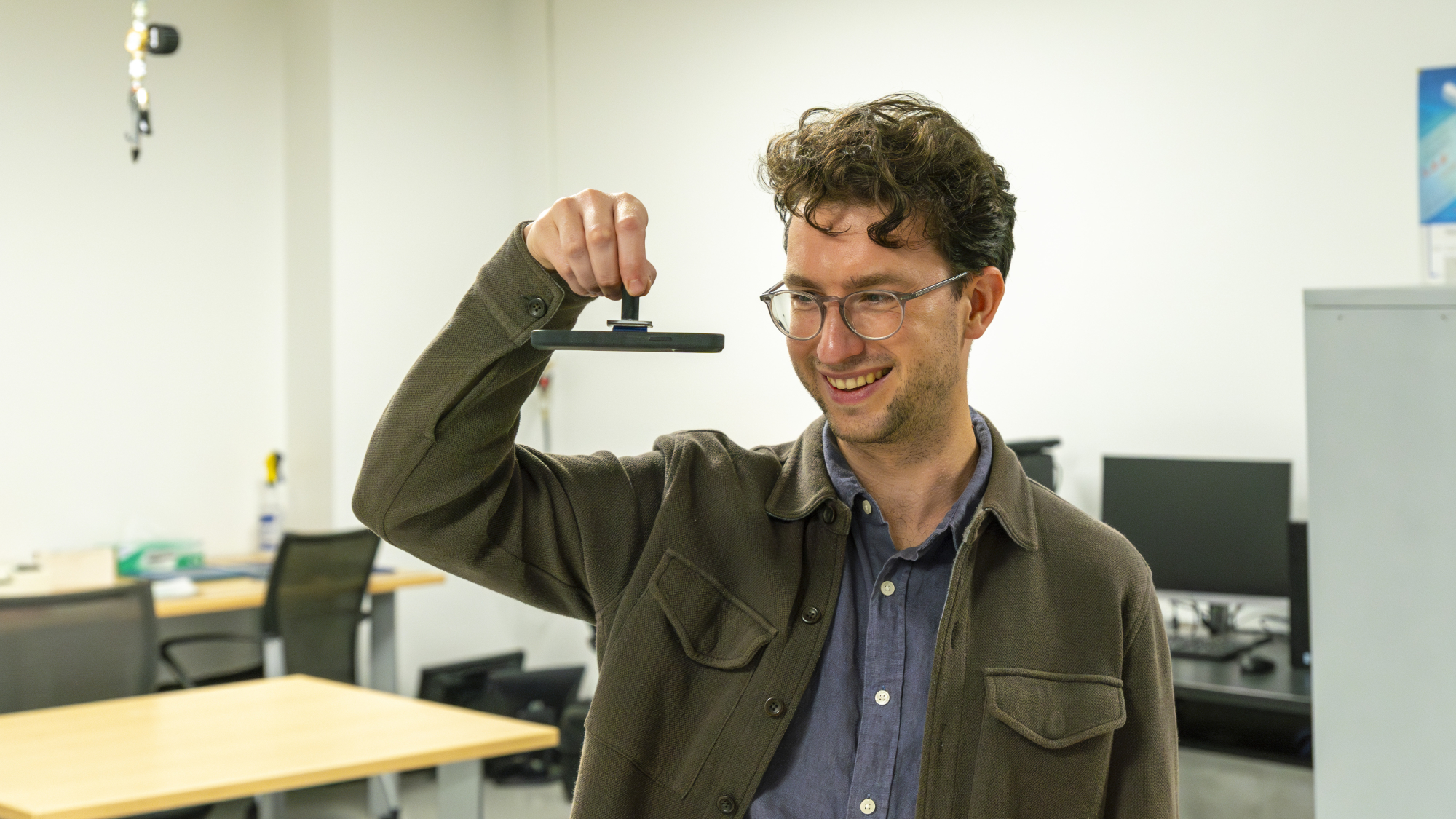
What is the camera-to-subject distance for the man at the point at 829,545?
114 centimetres

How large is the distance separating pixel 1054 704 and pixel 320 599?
3697 millimetres

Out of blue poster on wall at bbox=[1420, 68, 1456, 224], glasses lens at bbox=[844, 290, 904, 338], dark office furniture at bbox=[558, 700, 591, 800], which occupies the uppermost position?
blue poster on wall at bbox=[1420, 68, 1456, 224]

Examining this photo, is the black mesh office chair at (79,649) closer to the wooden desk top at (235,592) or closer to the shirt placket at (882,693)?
the wooden desk top at (235,592)

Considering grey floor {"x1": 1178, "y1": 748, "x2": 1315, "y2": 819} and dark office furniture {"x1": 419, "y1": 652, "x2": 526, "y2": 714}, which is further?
dark office furniture {"x1": 419, "y1": 652, "x2": 526, "y2": 714}

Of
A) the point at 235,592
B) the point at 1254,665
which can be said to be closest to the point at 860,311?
the point at 1254,665

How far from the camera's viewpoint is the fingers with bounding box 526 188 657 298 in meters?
1.08

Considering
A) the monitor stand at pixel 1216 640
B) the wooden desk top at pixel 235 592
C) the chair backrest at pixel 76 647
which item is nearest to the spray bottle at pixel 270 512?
the wooden desk top at pixel 235 592

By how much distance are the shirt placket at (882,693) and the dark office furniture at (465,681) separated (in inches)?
163

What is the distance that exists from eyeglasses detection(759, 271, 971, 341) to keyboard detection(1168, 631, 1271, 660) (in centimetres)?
241

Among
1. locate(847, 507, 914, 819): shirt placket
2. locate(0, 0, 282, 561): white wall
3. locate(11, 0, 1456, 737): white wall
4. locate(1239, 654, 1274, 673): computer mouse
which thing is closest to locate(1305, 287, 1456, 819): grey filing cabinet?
locate(847, 507, 914, 819): shirt placket

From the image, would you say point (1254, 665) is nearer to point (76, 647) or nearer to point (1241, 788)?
point (1241, 788)

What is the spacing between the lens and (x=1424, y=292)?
1202 millimetres

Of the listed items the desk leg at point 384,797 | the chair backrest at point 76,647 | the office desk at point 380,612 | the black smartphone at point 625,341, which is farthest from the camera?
the office desk at point 380,612

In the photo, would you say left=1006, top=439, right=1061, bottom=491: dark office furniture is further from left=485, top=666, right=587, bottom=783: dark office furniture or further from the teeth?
the teeth
